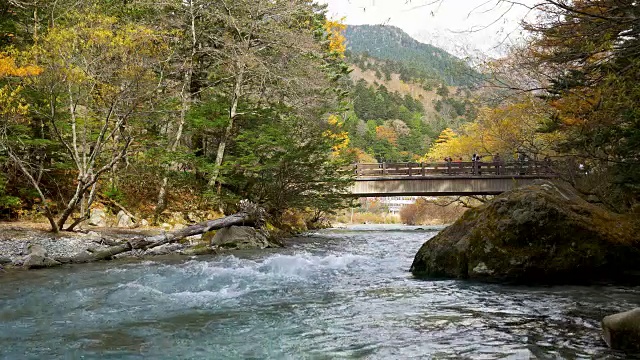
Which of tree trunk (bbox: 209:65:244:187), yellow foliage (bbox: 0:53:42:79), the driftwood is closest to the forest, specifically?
tree trunk (bbox: 209:65:244:187)

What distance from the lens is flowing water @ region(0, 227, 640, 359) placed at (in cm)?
409

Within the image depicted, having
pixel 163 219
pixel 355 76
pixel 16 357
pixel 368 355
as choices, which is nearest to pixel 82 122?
pixel 163 219

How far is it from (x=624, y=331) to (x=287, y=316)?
321 centimetres

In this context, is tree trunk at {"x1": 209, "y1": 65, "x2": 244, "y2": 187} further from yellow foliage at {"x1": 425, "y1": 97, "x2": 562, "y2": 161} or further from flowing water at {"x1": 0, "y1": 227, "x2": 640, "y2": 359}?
yellow foliage at {"x1": 425, "y1": 97, "x2": 562, "y2": 161}

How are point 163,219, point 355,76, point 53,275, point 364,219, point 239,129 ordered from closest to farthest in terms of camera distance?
1. point 53,275
2. point 163,219
3. point 239,129
4. point 364,219
5. point 355,76

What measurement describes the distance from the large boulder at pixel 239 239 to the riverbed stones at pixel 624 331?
9858 millimetres

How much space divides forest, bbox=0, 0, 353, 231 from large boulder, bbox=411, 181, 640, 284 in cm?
1005

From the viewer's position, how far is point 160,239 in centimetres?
1201

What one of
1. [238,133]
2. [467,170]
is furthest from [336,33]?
[238,133]

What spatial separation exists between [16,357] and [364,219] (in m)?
52.7

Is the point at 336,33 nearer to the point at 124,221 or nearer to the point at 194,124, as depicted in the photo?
the point at 194,124

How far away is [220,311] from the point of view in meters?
5.73

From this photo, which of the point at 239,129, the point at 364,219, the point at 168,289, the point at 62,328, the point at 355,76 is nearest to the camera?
the point at 62,328

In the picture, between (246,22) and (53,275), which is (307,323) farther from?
(246,22)
